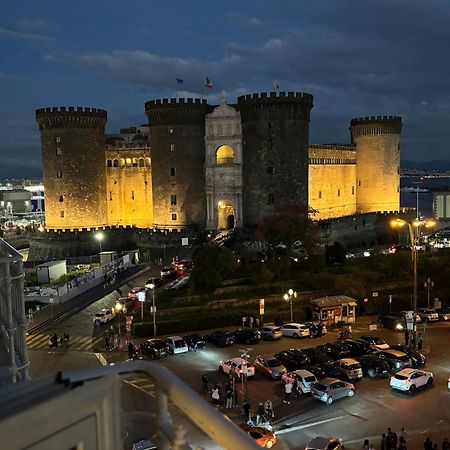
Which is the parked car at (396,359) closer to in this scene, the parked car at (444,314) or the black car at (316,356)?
the black car at (316,356)

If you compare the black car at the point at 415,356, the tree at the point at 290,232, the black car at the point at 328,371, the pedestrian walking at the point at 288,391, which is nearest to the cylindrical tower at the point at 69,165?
the tree at the point at 290,232

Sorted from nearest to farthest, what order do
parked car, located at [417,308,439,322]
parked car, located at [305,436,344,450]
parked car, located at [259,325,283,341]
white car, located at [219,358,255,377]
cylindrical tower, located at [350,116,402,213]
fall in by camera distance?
parked car, located at [305,436,344,450], white car, located at [219,358,255,377], parked car, located at [259,325,283,341], parked car, located at [417,308,439,322], cylindrical tower, located at [350,116,402,213]

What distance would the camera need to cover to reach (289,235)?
130 ft

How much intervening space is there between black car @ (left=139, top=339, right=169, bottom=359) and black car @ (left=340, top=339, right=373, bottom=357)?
854 centimetres

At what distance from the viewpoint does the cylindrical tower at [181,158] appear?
5250cm

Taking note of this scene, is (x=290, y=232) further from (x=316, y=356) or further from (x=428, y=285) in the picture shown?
(x=316, y=356)

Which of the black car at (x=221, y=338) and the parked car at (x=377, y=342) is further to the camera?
the black car at (x=221, y=338)

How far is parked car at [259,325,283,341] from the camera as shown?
1145 inches

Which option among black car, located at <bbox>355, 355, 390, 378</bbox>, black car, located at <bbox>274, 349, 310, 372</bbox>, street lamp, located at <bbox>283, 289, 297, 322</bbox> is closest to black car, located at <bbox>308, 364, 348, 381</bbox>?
black car, located at <bbox>274, 349, 310, 372</bbox>

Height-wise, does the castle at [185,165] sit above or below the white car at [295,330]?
above

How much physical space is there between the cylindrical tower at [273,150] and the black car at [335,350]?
80.4 feet

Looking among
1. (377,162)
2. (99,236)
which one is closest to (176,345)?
(99,236)

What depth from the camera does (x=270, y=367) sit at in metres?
23.5

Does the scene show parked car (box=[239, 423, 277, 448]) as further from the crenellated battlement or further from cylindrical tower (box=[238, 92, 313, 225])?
the crenellated battlement
